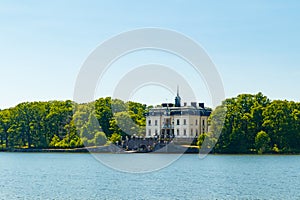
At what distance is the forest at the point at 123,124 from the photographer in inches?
3415

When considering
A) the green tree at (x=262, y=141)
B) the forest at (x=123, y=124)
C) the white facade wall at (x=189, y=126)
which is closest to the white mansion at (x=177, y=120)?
the white facade wall at (x=189, y=126)

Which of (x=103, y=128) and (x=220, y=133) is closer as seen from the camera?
(x=220, y=133)

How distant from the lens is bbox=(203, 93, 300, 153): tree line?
283 ft

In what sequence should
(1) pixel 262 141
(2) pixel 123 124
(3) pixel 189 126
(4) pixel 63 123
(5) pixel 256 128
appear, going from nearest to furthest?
(1) pixel 262 141
(5) pixel 256 128
(2) pixel 123 124
(3) pixel 189 126
(4) pixel 63 123

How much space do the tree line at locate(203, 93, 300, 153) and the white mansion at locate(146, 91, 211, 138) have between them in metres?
14.4

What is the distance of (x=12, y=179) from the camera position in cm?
4797

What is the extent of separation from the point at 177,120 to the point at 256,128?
750 inches

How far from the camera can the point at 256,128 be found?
8850cm

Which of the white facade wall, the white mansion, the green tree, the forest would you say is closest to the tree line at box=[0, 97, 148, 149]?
the forest

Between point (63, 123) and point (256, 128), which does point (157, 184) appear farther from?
point (63, 123)

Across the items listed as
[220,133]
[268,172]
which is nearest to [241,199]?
[268,172]

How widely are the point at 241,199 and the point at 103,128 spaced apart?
6590 cm

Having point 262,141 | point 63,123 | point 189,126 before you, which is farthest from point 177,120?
point 262,141

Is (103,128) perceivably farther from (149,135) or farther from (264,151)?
(264,151)
